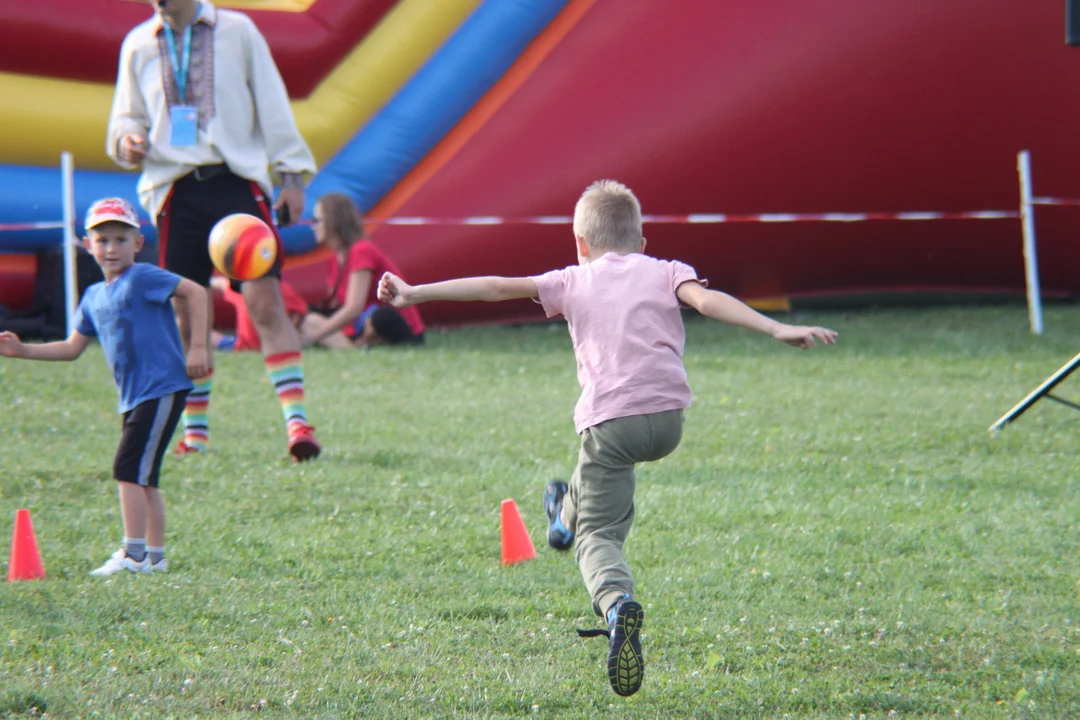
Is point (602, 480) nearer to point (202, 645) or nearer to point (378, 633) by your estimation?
point (378, 633)

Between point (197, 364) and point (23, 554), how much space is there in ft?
2.87

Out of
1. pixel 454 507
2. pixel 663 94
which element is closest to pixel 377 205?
pixel 663 94

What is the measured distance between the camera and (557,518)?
13.8 ft

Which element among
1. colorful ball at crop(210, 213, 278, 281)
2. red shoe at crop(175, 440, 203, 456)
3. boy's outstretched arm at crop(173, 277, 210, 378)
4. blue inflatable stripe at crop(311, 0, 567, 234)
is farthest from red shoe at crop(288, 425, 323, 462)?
blue inflatable stripe at crop(311, 0, 567, 234)

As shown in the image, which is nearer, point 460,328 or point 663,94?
point 663,94

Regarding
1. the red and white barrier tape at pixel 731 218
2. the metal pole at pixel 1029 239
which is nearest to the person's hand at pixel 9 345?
the red and white barrier tape at pixel 731 218

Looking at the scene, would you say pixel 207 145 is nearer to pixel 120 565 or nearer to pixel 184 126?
pixel 184 126

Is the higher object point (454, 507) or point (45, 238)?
point (45, 238)

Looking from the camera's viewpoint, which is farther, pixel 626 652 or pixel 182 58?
pixel 182 58

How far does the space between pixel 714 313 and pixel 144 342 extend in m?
2.25

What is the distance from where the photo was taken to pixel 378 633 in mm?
3961

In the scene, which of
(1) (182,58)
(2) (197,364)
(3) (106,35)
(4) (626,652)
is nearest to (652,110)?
(3) (106,35)

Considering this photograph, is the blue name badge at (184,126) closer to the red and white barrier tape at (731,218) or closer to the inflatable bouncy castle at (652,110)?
the red and white barrier tape at (731,218)

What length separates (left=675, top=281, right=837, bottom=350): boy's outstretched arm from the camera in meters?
3.21
